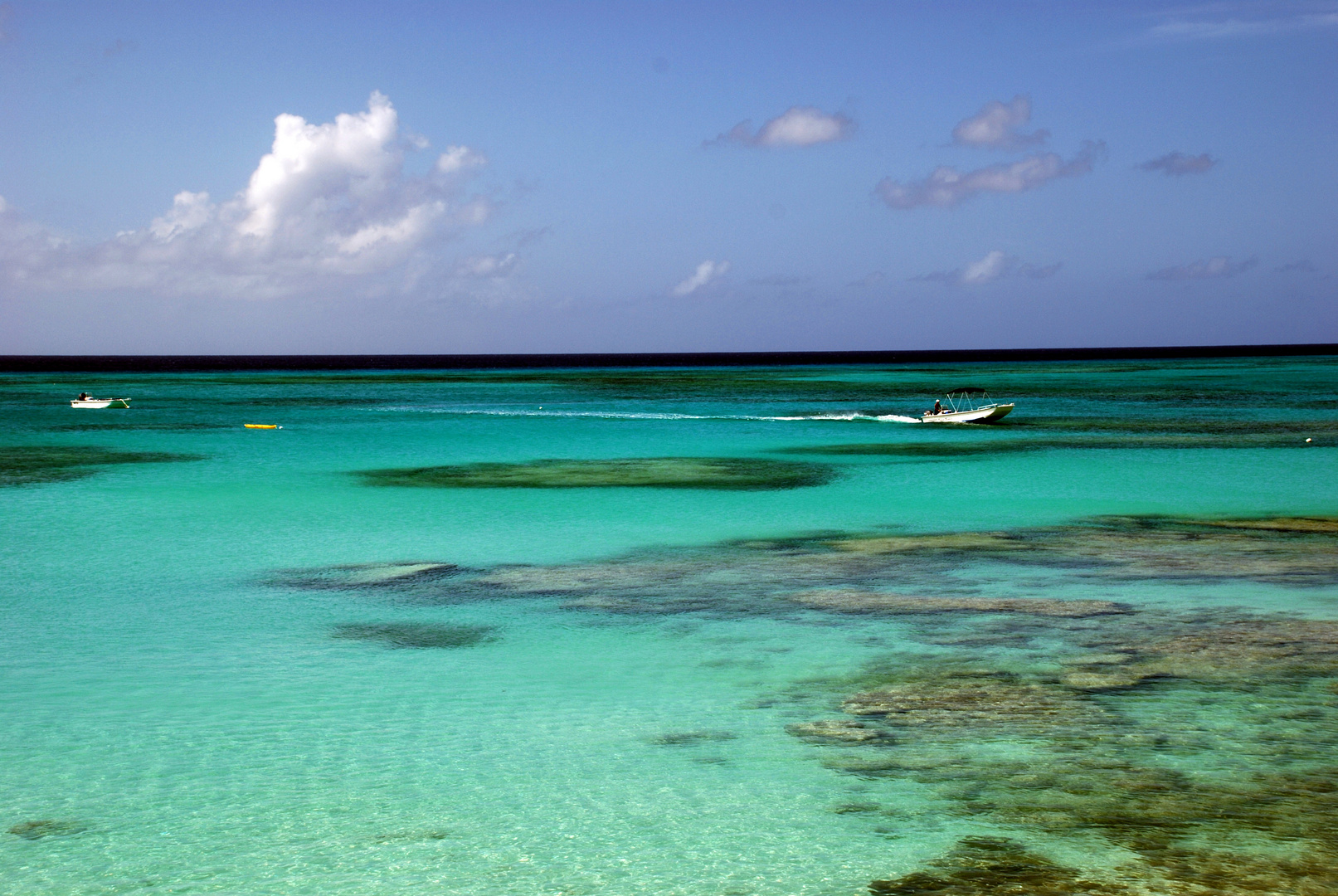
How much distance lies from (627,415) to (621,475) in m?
24.1

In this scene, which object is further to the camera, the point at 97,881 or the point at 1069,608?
the point at 1069,608

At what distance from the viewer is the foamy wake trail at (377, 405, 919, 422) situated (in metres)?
46.2

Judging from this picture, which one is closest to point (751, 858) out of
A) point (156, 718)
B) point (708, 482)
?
point (156, 718)

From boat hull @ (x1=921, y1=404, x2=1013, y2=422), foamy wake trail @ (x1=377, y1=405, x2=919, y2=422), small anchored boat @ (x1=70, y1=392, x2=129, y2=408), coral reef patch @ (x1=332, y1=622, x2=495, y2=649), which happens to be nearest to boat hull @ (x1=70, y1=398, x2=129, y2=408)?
small anchored boat @ (x1=70, y1=392, x2=129, y2=408)

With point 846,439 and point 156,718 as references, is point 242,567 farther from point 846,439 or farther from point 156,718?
point 846,439

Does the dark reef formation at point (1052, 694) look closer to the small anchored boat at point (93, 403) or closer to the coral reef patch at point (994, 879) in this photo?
the coral reef patch at point (994, 879)

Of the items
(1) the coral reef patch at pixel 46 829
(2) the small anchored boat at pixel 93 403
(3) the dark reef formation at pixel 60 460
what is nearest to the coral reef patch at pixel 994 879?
(1) the coral reef patch at pixel 46 829

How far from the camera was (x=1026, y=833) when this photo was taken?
6.40 meters

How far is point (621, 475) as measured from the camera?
2573 centimetres

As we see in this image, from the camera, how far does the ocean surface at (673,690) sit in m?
6.37

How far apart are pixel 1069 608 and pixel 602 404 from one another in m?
49.1

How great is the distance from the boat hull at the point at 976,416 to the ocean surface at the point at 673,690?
16.7 meters

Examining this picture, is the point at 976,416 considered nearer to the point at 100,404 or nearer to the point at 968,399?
the point at 968,399

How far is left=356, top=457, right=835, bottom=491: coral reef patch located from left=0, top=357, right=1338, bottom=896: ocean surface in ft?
4.17
